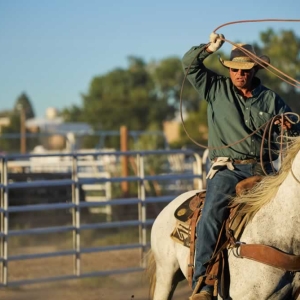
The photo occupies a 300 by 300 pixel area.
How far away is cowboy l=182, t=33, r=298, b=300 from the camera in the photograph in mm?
5305

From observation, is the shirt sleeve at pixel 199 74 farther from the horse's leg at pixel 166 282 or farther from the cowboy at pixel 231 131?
the horse's leg at pixel 166 282

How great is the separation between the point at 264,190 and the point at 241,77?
0.86 meters

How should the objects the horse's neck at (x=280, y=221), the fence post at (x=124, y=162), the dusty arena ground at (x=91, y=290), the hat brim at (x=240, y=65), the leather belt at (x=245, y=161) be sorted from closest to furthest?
the horse's neck at (x=280, y=221) < the hat brim at (x=240, y=65) < the leather belt at (x=245, y=161) < the dusty arena ground at (x=91, y=290) < the fence post at (x=124, y=162)

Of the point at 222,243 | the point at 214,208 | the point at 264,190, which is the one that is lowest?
the point at 222,243

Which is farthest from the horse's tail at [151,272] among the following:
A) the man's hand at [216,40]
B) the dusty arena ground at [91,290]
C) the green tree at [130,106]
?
the green tree at [130,106]

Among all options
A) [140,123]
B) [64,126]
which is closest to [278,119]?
[64,126]

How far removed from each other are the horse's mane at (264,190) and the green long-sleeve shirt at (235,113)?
0.34 metres

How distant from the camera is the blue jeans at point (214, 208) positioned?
5277 mm

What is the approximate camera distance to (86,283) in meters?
9.70

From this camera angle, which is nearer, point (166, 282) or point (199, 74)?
point (199, 74)

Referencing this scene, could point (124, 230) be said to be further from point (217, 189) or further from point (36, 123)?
point (36, 123)

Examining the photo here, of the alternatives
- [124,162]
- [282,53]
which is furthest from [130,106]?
[124,162]

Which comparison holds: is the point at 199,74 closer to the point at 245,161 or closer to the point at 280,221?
the point at 245,161

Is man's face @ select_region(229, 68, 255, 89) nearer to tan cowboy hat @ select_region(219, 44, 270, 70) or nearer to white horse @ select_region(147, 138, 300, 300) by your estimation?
tan cowboy hat @ select_region(219, 44, 270, 70)
